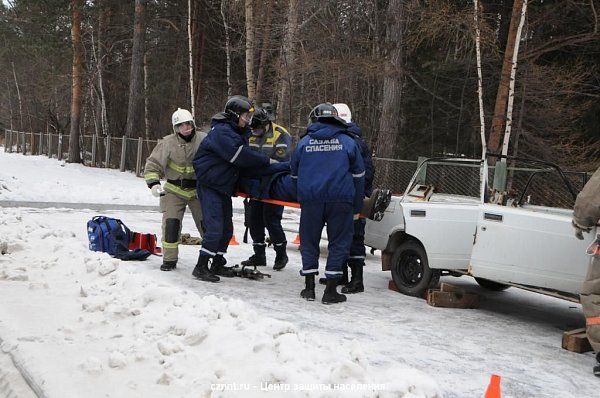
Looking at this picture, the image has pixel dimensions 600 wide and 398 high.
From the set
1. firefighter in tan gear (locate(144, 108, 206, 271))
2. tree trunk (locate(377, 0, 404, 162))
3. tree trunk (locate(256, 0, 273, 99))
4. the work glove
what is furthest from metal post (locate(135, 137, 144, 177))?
the work glove

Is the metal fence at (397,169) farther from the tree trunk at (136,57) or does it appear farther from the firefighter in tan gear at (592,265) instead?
the firefighter in tan gear at (592,265)

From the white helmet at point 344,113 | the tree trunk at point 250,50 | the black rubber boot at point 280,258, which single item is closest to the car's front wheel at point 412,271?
the white helmet at point 344,113

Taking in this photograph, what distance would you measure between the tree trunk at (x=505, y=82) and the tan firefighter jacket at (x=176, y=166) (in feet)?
36.7

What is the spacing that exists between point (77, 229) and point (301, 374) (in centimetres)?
839

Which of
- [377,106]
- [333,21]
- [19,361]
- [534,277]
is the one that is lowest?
[19,361]

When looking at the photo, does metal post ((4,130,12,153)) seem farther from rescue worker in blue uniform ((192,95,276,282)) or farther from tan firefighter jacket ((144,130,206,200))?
rescue worker in blue uniform ((192,95,276,282))

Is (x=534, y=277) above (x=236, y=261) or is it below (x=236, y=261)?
above

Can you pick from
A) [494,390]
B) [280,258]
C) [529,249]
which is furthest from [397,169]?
[494,390]

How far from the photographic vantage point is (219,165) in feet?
24.9

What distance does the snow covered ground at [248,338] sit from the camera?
12.8ft

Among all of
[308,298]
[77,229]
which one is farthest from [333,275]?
[77,229]

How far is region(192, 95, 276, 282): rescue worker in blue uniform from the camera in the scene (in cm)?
748

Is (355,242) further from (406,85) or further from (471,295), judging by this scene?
(406,85)

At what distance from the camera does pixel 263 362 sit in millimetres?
4020
